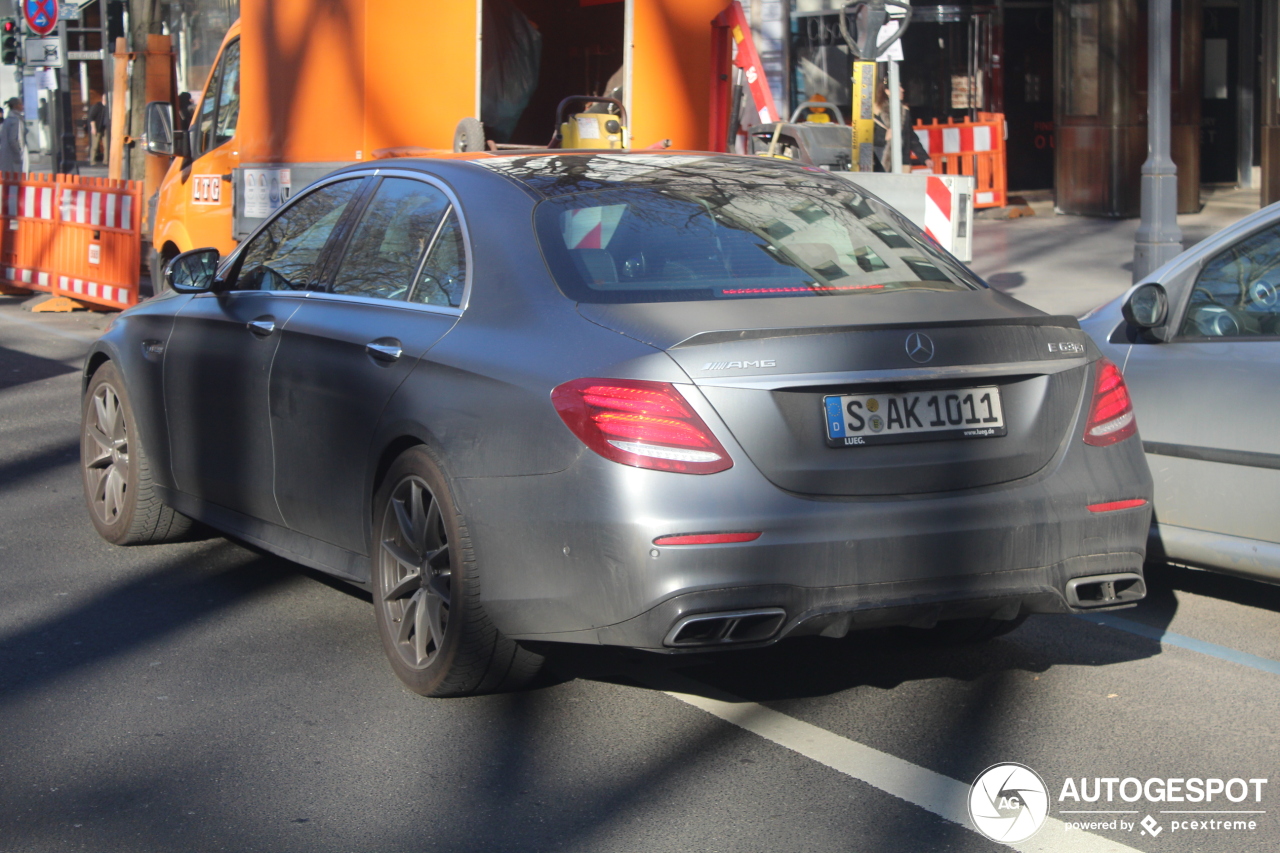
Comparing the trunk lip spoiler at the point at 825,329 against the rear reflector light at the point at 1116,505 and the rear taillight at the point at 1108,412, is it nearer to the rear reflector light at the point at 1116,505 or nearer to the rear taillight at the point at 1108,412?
the rear taillight at the point at 1108,412

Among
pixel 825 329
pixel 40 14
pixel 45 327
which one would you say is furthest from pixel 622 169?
pixel 40 14

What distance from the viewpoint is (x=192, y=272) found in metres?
5.82

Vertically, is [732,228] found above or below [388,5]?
below

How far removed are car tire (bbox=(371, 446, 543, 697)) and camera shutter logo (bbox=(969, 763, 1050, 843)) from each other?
1267 millimetres

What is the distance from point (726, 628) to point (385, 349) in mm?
1436

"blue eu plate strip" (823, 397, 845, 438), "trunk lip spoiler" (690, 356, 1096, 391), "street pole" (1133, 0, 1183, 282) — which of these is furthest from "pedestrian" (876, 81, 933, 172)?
"blue eu plate strip" (823, 397, 845, 438)

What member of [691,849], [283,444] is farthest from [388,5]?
[691,849]

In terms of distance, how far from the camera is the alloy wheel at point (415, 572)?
4336mm

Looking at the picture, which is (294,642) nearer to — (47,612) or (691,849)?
(47,612)

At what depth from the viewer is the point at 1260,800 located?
148 inches

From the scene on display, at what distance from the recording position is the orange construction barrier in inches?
886

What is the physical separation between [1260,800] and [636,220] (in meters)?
2.24

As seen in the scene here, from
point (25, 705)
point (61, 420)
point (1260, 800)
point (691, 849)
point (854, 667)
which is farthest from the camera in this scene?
point (61, 420)

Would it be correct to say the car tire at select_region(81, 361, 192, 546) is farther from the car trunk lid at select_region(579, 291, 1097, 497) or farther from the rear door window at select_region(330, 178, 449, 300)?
the car trunk lid at select_region(579, 291, 1097, 497)
